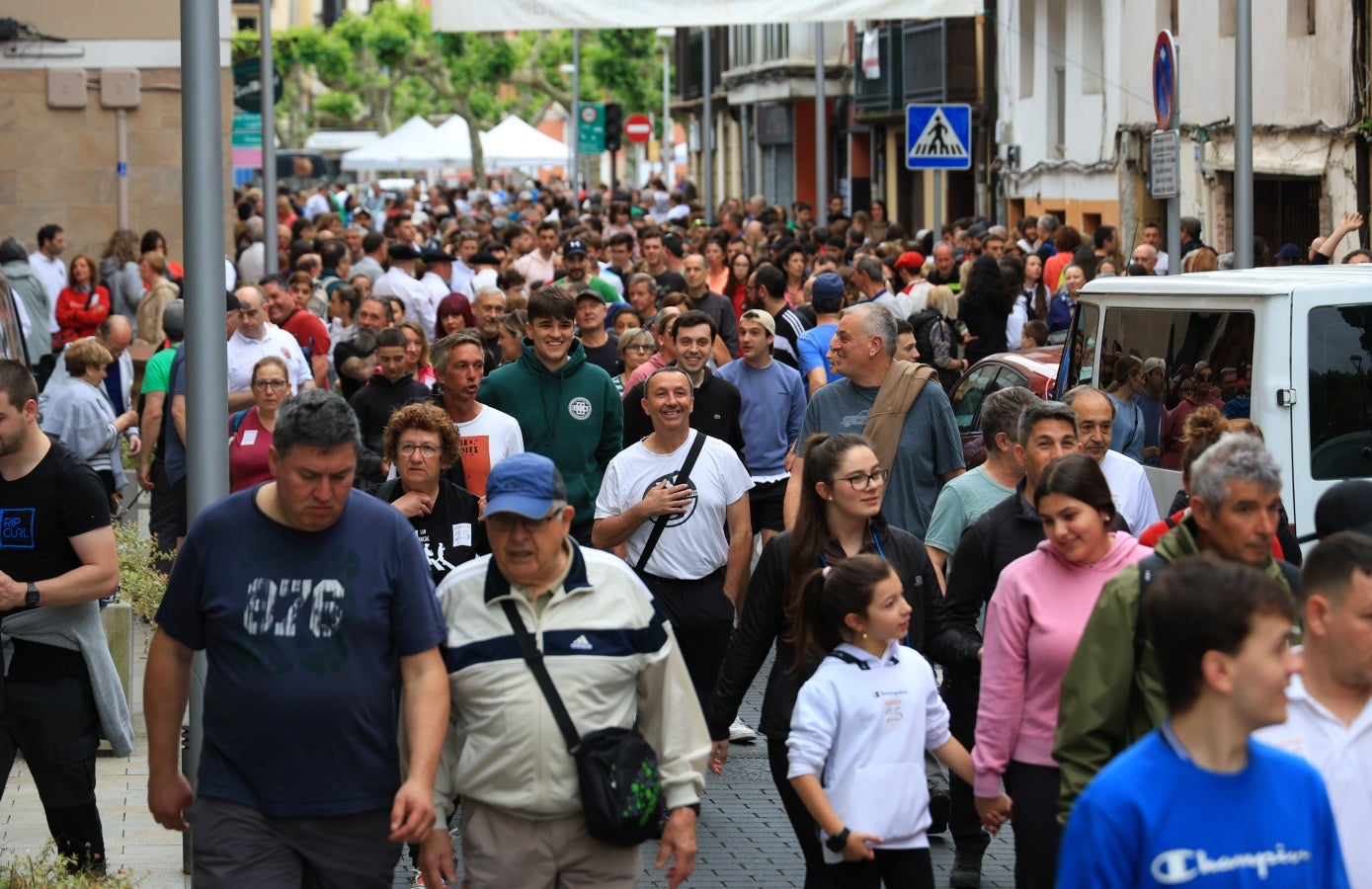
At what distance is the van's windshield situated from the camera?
778cm

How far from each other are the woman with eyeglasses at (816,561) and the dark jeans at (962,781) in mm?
843

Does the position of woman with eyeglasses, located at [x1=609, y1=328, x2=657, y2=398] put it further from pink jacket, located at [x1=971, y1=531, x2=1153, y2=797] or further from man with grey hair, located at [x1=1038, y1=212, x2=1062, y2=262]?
man with grey hair, located at [x1=1038, y1=212, x2=1062, y2=262]

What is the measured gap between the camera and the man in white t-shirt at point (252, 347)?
1167 cm

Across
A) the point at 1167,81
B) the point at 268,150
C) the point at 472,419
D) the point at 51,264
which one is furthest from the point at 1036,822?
the point at 51,264

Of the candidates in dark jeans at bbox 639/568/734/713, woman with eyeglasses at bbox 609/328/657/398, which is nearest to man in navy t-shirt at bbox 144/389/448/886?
dark jeans at bbox 639/568/734/713

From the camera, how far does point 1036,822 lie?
212 inches

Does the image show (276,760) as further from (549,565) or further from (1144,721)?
(1144,721)

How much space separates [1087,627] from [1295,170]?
1607 centimetres

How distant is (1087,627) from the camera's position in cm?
479

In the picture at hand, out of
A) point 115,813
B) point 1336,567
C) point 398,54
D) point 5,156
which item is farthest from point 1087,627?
point 398,54

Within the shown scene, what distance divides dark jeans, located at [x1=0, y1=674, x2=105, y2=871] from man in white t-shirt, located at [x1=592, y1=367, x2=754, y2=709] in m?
2.07

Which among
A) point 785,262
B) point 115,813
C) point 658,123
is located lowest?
point 115,813

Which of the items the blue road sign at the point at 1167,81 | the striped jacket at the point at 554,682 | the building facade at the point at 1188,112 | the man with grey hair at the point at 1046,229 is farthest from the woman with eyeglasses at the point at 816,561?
the man with grey hair at the point at 1046,229

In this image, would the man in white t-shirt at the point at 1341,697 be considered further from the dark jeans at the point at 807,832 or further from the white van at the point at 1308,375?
the white van at the point at 1308,375
